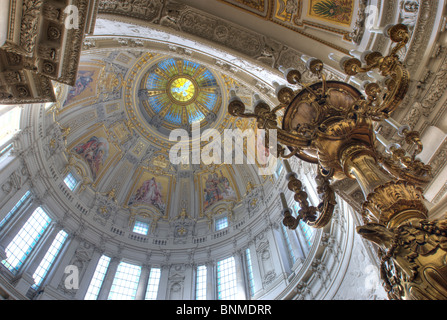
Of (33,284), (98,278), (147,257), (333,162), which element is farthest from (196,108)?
(333,162)

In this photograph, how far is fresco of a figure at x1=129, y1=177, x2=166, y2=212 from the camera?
20781 millimetres

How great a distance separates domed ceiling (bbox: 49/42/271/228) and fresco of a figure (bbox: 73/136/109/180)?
0.23 ft

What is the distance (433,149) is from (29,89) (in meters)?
7.41

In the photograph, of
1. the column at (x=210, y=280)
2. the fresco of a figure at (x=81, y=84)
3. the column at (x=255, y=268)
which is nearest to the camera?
the column at (x=255, y=268)

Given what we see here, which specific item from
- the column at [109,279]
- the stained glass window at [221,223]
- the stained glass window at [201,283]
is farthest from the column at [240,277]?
the column at [109,279]

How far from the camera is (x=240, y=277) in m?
14.6

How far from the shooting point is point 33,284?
458 inches

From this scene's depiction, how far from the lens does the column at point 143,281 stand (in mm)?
15100

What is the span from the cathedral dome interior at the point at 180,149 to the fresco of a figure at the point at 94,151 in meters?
0.09

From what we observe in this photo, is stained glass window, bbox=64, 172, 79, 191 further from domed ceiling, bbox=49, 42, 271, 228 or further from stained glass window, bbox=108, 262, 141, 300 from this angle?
stained glass window, bbox=108, 262, 141, 300

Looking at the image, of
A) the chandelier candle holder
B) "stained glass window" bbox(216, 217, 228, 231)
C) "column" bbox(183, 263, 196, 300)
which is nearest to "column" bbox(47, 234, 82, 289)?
"column" bbox(183, 263, 196, 300)

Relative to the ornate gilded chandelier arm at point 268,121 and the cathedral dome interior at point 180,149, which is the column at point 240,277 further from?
the ornate gilded chandelier arm at point 268,121

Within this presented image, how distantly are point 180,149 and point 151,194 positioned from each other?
4464 mm

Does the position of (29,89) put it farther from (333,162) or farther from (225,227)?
(225,227)
